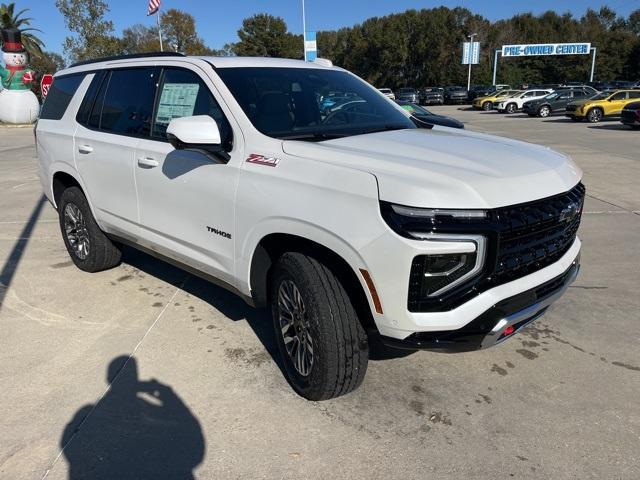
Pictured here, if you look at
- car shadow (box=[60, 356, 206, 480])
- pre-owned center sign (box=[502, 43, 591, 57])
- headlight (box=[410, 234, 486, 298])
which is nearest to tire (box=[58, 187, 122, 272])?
car shadow (box=[60, 356, 206, 480])

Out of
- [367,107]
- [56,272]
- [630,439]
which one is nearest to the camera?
[630,439]

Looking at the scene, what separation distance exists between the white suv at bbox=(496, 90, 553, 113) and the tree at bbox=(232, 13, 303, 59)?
39.9m

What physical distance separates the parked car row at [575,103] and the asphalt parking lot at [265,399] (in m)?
20.9

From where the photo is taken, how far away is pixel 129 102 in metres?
4.05

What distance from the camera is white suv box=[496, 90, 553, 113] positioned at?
35719 millimetres

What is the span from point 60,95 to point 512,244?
179 inches

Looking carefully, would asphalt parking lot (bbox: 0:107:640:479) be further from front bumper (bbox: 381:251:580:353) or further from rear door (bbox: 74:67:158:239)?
rear door (bbox: 74:67:158:239)

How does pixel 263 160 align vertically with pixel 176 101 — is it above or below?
below

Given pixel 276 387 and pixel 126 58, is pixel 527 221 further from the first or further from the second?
pixel 126 58

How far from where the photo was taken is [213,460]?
2.54 m

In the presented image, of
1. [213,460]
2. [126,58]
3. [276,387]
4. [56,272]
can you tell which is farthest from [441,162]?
[56,272]

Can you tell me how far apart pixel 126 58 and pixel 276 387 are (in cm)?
295

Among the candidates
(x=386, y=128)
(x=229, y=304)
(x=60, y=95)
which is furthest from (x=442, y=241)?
(x=60, y=95)

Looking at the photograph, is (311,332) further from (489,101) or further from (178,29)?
(178,29)
